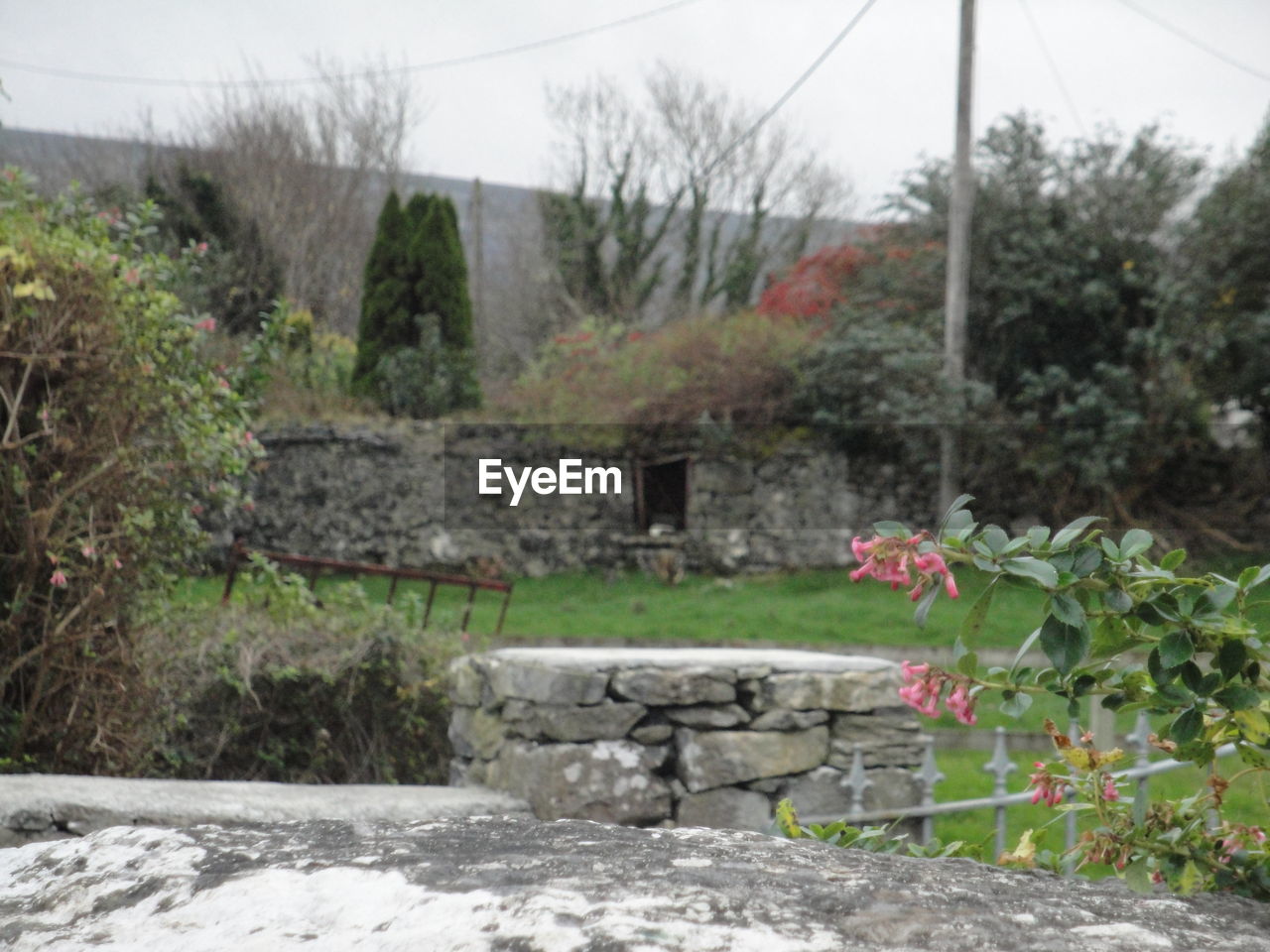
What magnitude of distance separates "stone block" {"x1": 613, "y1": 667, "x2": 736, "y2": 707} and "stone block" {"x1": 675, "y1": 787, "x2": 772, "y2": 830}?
29cm

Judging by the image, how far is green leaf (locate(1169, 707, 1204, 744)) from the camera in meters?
0.95

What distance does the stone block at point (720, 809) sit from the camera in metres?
3.48

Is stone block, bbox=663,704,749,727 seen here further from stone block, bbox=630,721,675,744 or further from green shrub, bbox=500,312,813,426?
green shrub, bbox=500,312,813,426

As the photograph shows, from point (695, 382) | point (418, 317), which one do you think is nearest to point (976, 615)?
point (695, 382)

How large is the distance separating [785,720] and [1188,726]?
266 centimetres

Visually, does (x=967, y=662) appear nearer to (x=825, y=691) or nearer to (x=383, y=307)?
(x=825, y=691)

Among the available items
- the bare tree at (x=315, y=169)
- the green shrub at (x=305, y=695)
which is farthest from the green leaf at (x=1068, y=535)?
the bare tree at (x=315, y=169)

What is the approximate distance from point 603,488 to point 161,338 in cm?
751

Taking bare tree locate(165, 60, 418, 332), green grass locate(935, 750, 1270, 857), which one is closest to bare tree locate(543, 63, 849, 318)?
bare tree locate(165, 60, 418, 332)

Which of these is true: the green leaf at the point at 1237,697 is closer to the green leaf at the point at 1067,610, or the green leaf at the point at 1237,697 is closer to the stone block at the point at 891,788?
the green leaf at the point at 1067,610

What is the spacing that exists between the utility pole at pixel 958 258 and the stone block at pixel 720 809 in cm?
773

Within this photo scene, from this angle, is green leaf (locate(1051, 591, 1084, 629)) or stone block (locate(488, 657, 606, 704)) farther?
stone block (locate(488, 657, 606, 704))

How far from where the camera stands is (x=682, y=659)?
11.6ft

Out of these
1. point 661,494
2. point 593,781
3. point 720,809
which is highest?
point 661,494
